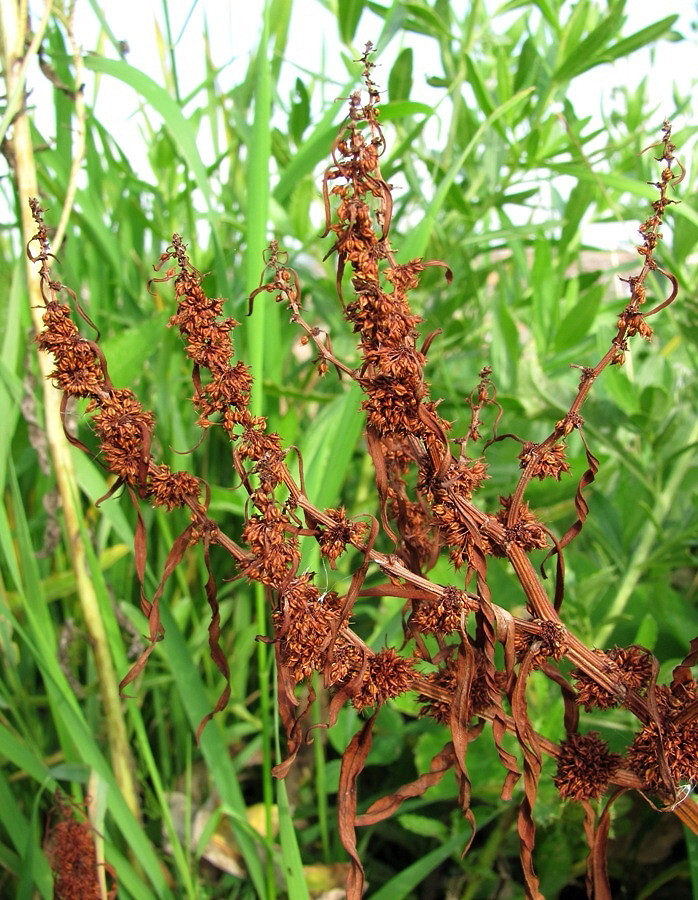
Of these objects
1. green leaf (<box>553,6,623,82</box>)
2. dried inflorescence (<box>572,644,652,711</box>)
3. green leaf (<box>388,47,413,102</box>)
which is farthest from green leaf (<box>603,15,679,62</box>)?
dried inflorescence (<box>572,644,652,711</box>)

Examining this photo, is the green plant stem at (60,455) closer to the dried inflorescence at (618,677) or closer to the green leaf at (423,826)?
the green leaf at (423,826)

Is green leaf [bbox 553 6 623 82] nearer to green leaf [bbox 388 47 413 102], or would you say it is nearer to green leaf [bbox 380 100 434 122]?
green leaf [bbox 388 47 413 102]

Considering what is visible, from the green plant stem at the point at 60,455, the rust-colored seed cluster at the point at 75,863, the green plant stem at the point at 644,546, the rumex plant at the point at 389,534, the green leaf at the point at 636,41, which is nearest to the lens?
the rumex plant at the point at 389,534

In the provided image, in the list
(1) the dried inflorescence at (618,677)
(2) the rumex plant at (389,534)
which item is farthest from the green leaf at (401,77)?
(1) the dried inflorescence at (618,677)

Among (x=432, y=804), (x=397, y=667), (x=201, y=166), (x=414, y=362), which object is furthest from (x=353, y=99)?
(x=432, y=804)

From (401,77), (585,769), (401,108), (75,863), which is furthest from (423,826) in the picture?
(401,77)

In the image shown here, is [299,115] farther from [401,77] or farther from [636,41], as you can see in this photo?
[636,41]
